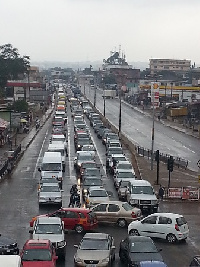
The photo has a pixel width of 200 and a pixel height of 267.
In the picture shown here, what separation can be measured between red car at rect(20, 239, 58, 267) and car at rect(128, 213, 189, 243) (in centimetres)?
560

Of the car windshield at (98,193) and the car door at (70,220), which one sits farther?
the car windshield at (98,193)

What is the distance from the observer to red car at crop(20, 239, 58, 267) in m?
17.1

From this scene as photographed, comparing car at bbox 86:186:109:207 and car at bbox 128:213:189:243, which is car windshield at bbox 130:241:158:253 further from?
car at bbox 86:186:109:207

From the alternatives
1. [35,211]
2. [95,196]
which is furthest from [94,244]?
[95,196]

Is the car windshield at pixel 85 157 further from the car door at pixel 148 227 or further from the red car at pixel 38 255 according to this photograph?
the red car at pixel 38 255

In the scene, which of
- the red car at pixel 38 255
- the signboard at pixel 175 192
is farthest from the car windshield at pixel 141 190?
the red car at pixel 38 255

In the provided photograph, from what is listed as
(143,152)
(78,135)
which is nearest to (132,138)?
(78,135)

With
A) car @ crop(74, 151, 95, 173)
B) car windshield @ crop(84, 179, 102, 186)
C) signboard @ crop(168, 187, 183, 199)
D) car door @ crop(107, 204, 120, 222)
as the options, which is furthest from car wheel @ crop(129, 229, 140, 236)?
car @ crop(74, 151, 95, 173)

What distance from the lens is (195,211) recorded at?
29016mm

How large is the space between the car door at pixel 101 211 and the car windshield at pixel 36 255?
24.9ft

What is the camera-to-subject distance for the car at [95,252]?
59.1 ft

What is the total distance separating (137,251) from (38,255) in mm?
3127

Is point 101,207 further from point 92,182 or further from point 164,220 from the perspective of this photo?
point 92,182

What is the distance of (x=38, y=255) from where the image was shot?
17.4 m
